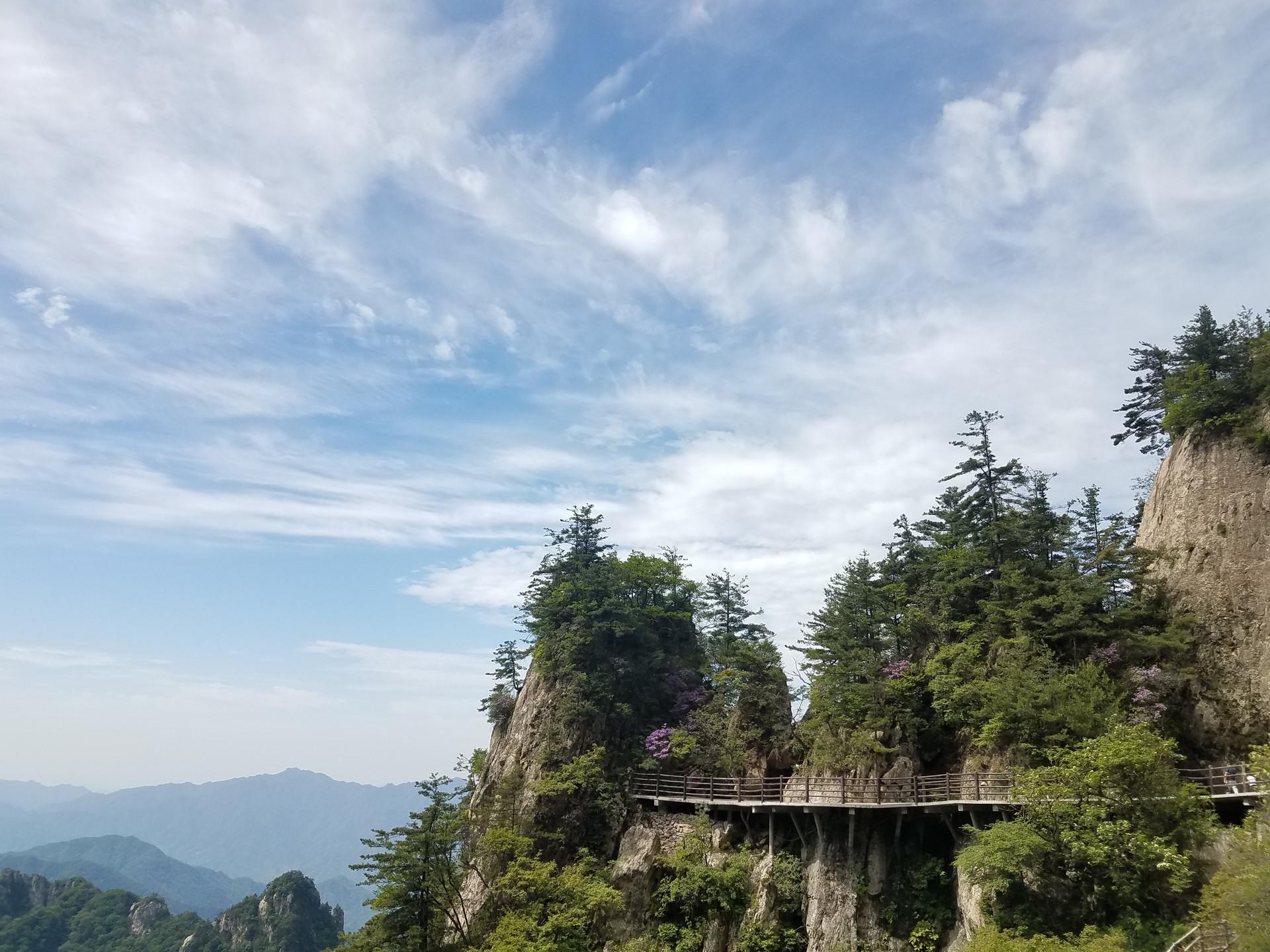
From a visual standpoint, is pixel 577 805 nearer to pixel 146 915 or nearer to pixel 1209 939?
pixel 1209 939

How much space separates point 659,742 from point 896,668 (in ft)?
37.6

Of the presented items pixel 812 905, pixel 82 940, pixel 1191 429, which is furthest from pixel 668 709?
pixel 82 940

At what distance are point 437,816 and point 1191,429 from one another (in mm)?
33769

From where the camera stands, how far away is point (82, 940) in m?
118

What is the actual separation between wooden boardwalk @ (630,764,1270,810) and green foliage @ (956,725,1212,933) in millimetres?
1668

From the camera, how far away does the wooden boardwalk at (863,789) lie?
24172 mm

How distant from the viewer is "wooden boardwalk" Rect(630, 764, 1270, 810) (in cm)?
2417

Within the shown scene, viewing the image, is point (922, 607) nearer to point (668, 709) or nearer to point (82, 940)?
point (668, 709)

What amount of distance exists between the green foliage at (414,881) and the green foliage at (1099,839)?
724 inches

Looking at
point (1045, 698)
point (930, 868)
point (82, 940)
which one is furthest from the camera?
point (82, 940)

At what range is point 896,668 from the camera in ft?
104

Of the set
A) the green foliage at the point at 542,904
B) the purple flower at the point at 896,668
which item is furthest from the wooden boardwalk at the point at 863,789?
the green foliage at the point at 542,904

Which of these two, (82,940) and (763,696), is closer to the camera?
(763,696)

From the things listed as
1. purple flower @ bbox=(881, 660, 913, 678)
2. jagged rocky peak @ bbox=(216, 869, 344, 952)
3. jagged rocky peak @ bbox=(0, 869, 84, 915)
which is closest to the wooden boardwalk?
purple flower @ bbox=(881, 660, 913, 678)
